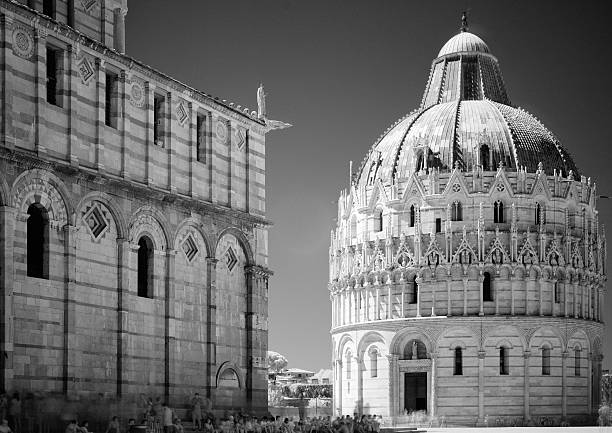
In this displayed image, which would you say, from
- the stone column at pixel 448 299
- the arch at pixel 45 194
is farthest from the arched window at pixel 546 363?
the arch at pixel 45 194

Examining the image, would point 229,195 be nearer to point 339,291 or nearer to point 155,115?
point 155,115

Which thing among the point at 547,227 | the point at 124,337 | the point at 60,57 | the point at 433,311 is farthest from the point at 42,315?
the point at 547,227

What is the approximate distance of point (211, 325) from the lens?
45.6 metres

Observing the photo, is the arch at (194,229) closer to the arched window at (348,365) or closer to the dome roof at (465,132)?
the dome roof at (465,132)

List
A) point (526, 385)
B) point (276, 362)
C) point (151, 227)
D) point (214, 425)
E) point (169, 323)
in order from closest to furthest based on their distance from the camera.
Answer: point (214, 425) < point (151, 227) < point (169, 323) < point (526, 385) < point (276, 362)

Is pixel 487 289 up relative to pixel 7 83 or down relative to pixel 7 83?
down

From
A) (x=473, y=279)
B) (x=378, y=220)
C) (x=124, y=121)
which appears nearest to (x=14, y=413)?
(x=124, y=121)

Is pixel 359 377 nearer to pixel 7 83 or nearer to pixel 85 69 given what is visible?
pixel 85 69

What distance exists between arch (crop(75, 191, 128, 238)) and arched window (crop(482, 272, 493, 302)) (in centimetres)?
5961

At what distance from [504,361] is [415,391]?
827cm

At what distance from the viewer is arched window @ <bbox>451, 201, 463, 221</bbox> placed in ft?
320

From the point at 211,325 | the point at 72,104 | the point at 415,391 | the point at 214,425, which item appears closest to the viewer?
the point at 72,104

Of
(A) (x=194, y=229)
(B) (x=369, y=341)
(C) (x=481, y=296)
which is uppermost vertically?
(A) (x=194, y=229)

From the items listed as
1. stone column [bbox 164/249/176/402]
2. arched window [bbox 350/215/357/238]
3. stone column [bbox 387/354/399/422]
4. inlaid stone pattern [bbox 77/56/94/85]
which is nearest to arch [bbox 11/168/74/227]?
inlaid stone pattern [bbox 77/56/94/85]
